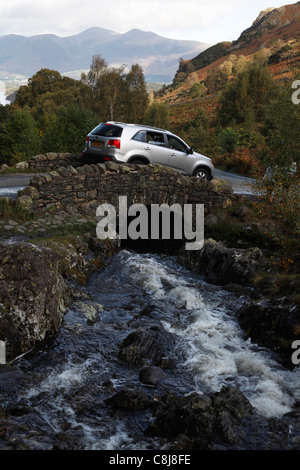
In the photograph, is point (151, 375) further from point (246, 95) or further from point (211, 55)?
point (211, 55)

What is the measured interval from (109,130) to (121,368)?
31.3 feet

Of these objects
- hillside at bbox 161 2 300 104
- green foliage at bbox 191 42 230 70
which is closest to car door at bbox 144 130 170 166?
hillside at bbox 161 2 300 104

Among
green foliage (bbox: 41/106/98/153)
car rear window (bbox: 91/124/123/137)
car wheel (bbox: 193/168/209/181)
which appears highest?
green foliage (bbox: 41/106/98/153)

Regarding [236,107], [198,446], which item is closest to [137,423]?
[198,446]

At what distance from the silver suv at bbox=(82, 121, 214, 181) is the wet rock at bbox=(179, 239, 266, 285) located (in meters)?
4.66

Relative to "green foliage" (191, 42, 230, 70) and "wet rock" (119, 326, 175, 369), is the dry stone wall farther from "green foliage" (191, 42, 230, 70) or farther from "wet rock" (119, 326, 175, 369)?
"green foliage" (191, 42, 230, 70)

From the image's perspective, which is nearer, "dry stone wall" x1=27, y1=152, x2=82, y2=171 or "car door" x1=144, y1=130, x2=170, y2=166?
"car door" x1=144, y1=130, x2=170, y2=166

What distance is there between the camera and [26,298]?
648 cm

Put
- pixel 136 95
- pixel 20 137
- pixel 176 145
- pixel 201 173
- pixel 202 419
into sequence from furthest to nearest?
pixel 136 95 → pixel 20 137 → pixel 201 173 → pixel 176 145 → pixel 202 419

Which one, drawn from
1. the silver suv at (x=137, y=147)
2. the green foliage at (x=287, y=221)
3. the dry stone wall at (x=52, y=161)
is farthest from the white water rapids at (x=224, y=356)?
the dry stone wall at (x=52, y=161)

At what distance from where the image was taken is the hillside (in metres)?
83.2

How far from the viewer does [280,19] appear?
384ft

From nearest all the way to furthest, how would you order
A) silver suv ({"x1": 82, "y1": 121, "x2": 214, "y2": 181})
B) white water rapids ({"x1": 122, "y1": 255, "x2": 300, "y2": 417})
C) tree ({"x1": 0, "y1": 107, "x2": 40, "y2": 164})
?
white water rapids ({"x1": 122, "y1": 255, "x2": 300, "y2": 417}) < silver suv ({"x1": 82, "y1": 121, "x2": 214, "y2": 181}) < tree ({"x1": 0, "y1": 107, "x2": 40, "y2": 164})

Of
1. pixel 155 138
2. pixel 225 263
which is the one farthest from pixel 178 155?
pixel 225 263
